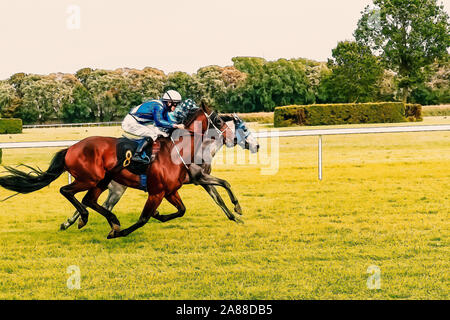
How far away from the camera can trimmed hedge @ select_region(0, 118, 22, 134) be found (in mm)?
32056

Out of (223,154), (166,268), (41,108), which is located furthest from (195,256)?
(41,108)

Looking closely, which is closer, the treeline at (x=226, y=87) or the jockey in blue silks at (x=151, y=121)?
the jockey in blue silks at (x=151, y=121)

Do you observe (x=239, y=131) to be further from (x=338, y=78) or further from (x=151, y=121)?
(x=338, y=78)

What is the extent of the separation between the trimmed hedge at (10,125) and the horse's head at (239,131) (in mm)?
29625

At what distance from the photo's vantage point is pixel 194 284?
3.90 metres

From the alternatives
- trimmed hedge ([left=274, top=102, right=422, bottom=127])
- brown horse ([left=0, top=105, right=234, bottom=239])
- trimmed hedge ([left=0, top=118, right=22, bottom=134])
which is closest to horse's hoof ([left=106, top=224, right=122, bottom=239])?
brown horse ([left=0, top=105, right=234, bottom=239])

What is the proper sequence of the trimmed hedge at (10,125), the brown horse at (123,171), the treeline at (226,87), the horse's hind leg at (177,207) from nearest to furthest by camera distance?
the brown horse at (123,171) < the horse's hind leg at (177,207) < the trimmed hedge at (10,125) < the treeline at (226,87)

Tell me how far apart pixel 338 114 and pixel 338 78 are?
16.4 meters

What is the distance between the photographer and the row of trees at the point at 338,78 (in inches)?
1620

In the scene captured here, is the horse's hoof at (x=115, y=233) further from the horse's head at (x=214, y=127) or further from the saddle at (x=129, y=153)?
the horse's head at (x=214, y=127)

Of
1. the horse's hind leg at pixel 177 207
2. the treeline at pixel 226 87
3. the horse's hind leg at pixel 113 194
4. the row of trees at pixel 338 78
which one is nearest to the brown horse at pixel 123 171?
the horse's hind leg at pixel 113 194

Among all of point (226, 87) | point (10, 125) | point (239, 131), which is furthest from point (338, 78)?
point (239, 131)

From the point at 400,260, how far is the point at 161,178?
2253 millimetres

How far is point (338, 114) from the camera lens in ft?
97.3
